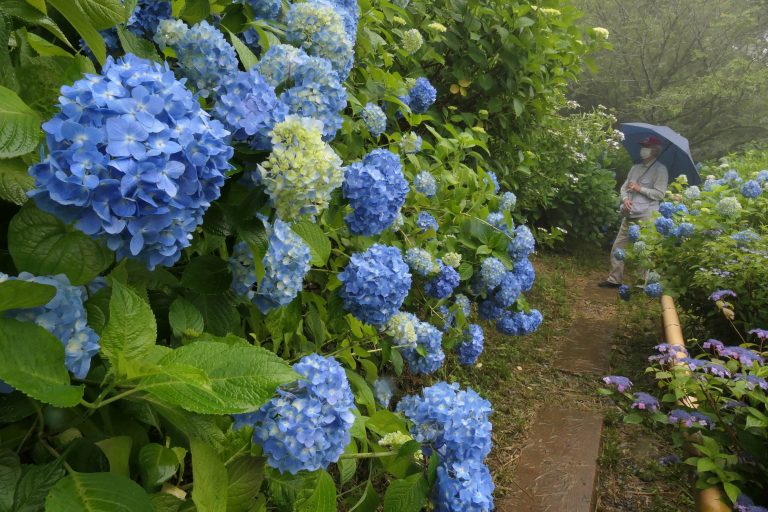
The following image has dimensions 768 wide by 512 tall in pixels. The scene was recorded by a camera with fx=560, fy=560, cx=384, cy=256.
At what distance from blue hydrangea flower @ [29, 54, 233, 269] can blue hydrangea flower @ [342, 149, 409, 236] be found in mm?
826

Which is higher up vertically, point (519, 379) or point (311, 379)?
point (311, 379)

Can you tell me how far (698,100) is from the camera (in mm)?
13844

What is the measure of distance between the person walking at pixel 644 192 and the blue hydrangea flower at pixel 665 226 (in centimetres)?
224

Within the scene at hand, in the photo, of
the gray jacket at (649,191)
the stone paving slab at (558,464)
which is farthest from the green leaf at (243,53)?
the gray jacket at (649,191)

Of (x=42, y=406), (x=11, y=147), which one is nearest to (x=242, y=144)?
(x=11, y=147)

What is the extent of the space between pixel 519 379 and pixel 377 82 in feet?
8.83

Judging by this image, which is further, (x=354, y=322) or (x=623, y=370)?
(x=623, y=370)

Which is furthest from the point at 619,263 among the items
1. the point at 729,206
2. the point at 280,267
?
the point at 280,267

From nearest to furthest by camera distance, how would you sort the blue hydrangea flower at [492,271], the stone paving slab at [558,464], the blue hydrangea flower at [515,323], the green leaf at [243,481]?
the green leaf at [243,481] < the stone paving slab at [558,464] < the blue hydrangea flower at [492,271] < the blue hydrangea flower at [515,323]

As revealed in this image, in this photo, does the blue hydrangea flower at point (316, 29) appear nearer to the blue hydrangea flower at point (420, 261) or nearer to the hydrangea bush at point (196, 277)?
the hydrangea bush at point (196, 277)

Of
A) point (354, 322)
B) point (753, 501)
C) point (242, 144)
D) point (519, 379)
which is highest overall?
point (242, 144)

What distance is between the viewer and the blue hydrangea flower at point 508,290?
3.12m

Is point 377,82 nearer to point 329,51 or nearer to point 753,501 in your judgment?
point 329,51

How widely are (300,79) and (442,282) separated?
1.54m
